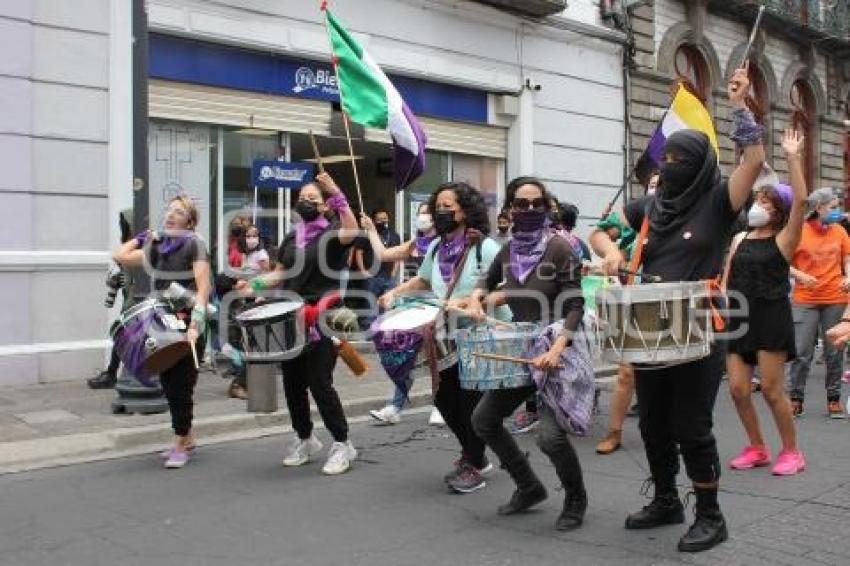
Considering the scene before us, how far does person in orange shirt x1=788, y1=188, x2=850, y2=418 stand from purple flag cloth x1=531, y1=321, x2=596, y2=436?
4349mm

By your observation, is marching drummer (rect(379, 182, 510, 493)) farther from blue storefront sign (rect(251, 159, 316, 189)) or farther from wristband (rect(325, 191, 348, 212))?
blue storefront sign (rect(251, 159, 316, 189))

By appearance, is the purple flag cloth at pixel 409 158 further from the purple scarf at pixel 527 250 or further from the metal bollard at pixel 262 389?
the purple scarf at pixel 527 250

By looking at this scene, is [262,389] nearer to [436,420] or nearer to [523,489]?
[436,420]

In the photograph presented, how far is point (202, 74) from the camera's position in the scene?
11.6m

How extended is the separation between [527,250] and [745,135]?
1.28 meters

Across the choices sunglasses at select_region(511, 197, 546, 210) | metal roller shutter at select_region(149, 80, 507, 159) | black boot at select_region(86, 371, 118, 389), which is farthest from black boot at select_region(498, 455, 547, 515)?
metal roller shutter at select_region(149, 80, 507, 159)

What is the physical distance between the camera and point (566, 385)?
481 cm

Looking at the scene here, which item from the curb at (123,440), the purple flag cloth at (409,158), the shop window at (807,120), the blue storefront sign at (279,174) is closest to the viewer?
the curb at (123,440)

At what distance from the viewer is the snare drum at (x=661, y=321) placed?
4.35 metres

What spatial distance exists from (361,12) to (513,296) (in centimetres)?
889

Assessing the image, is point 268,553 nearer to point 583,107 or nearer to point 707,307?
point 707,307

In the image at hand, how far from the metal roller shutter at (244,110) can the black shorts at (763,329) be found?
23.1 ft

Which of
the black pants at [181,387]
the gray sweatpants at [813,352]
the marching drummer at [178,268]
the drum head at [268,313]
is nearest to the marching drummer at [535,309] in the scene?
the drum head at [268,313]

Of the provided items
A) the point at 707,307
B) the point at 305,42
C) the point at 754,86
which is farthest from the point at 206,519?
the point at 754,86
